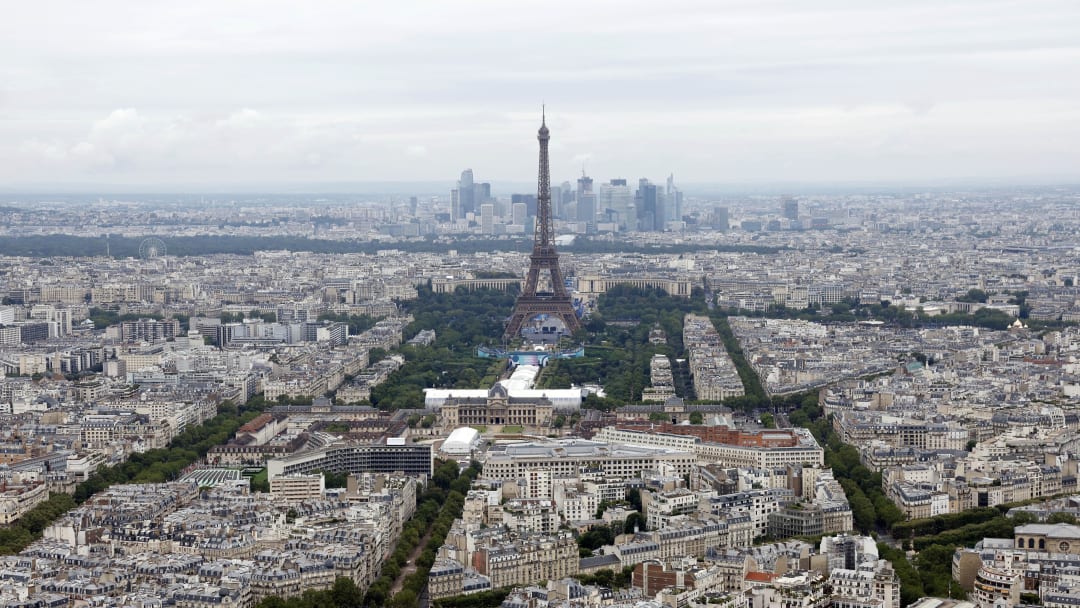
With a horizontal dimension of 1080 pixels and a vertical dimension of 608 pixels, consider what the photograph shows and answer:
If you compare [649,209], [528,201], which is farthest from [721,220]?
[528,201]

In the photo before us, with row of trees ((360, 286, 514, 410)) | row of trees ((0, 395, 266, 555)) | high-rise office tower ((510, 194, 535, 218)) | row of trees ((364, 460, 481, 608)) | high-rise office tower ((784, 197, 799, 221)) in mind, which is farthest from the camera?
high-rise office tower ((784, 197, 799, 221))

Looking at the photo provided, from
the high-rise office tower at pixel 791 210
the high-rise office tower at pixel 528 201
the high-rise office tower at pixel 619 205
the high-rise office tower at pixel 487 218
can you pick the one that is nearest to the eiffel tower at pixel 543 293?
the high-rise office tower at pixel 487 218

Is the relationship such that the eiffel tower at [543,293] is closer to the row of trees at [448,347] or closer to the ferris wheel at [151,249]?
the row of trees at [448,347]

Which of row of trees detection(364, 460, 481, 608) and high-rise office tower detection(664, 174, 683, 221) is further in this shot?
high-rise office tower detection(664, 174, 683, 221)

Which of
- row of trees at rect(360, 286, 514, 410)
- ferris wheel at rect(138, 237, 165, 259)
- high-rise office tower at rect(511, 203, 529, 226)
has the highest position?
high-rise office tower at rect(511, 203, 529, 226)

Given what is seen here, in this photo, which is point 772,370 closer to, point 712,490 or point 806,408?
point 806,408

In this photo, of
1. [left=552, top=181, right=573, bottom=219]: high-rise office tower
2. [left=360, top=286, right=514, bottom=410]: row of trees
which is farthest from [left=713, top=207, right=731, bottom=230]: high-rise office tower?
[left=360, top=286, right=514, bottom=410]: row of trees

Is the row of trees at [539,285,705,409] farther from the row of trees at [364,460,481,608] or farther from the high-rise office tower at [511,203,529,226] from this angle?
the high-rise office tower at [511,203,529,226]
